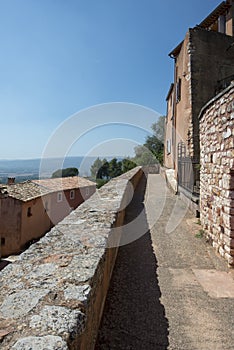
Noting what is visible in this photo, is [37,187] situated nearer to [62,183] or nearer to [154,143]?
[62,183]

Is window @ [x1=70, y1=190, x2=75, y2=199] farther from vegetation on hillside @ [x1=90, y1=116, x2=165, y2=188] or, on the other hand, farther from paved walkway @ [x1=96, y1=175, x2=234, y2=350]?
paved walkway @ [x1=96, y1=175, x2=234, y2=350]

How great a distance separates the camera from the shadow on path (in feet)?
6.81

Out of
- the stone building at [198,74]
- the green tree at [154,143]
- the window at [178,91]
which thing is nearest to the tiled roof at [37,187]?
the green tree at [154,143]

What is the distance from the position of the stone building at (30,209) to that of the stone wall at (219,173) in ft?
26.0

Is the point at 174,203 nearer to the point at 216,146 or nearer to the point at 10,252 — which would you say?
the point at 216,146

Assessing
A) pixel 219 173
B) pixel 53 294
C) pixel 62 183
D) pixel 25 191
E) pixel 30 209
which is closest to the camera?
pixel 53 294

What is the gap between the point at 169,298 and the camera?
2.78 m

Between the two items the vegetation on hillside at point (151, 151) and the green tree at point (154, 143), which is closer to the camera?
the vegetation on hillside at point (151, 151)

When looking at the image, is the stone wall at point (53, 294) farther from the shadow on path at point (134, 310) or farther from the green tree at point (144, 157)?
the green tree at point (144, 157)

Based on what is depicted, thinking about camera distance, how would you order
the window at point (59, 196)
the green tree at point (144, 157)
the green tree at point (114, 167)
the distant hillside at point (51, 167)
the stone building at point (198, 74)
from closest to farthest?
the stone building at point (198, 74), the distant hillside at point (51, 167), the green tree at point (114, 167), the window at point (59, 196), the green tree at point (144, 157)

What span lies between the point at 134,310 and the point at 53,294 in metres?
A: 1.44

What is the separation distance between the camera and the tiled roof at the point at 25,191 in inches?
666

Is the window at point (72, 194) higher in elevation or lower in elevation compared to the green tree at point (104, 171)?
lower

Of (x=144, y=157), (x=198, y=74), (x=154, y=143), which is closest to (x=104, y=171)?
(x=198, y=74)
